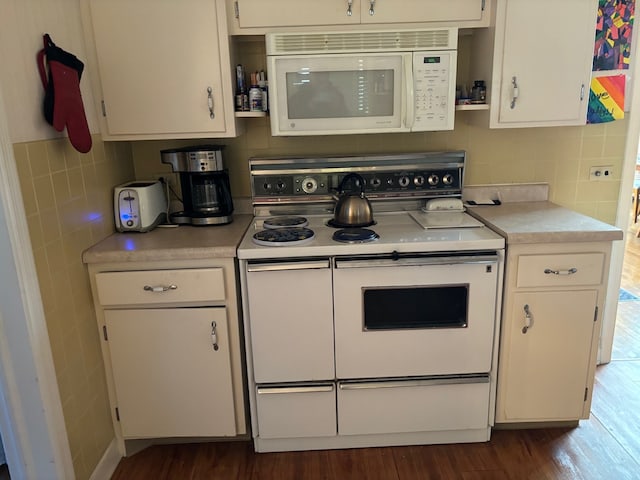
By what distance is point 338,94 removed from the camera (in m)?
2.04

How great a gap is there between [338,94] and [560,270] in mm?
1153

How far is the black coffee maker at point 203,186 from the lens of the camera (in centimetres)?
216

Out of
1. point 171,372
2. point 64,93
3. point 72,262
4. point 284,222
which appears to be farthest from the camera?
point 284,222

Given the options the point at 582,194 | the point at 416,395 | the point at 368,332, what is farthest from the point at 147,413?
the point at 582,194

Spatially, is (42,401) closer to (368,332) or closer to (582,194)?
(368,332)

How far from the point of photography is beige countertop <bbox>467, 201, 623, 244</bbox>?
1.90 meters

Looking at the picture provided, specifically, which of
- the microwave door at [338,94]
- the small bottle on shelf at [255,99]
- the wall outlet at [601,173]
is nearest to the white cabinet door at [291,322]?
the microwave door at [338,94]

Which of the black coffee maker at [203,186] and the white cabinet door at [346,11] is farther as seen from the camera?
the black coffee maker at [203,186]

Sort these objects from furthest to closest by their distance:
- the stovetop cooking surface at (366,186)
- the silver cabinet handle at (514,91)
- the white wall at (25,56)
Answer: the stovetop cooking surface at (366,186) < the silver cabinet handle at (514,91) < the white wall at (25,56)

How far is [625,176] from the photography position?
2.51 m

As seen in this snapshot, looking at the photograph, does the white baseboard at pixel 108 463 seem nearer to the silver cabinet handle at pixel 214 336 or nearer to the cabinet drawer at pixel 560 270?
the silver cabinet handle at pixel 214 336

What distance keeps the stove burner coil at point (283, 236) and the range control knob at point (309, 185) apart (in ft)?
1.07

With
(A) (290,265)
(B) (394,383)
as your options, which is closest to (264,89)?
(A) (290,265)

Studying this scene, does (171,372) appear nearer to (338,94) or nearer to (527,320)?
(338,94)
